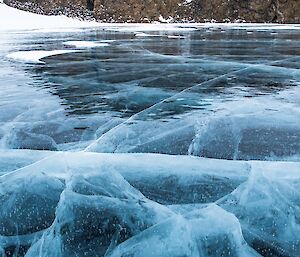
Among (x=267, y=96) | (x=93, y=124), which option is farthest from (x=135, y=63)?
(x=93, y=124)

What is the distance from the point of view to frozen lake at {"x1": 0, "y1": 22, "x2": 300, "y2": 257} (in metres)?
1.69

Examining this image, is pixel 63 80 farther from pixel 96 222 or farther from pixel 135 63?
pixel 96 222

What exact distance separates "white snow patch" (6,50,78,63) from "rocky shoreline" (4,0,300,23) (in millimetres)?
16587

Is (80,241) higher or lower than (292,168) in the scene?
lower

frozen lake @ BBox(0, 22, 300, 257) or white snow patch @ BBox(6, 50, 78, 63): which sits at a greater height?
frozen lake @ BBox(0, 22, 300, 257)

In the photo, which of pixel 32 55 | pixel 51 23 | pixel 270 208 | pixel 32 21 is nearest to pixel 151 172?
pixel 270 208

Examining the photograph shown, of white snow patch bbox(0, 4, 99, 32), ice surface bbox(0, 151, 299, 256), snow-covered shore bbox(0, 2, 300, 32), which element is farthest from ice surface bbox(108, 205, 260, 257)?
white snow patch bbox(0, 4, 99, 32)

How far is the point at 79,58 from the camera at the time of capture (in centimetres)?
648

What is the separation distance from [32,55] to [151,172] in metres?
5.33

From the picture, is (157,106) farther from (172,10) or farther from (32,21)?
(172,10)

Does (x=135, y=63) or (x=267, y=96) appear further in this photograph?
(x=135, y=63)

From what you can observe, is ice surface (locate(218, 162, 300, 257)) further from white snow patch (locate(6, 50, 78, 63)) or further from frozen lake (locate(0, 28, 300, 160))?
white snow patch (locate(6, 50, 78, 63))

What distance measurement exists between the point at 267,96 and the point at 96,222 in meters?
2.36

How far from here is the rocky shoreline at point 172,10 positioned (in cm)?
2153
